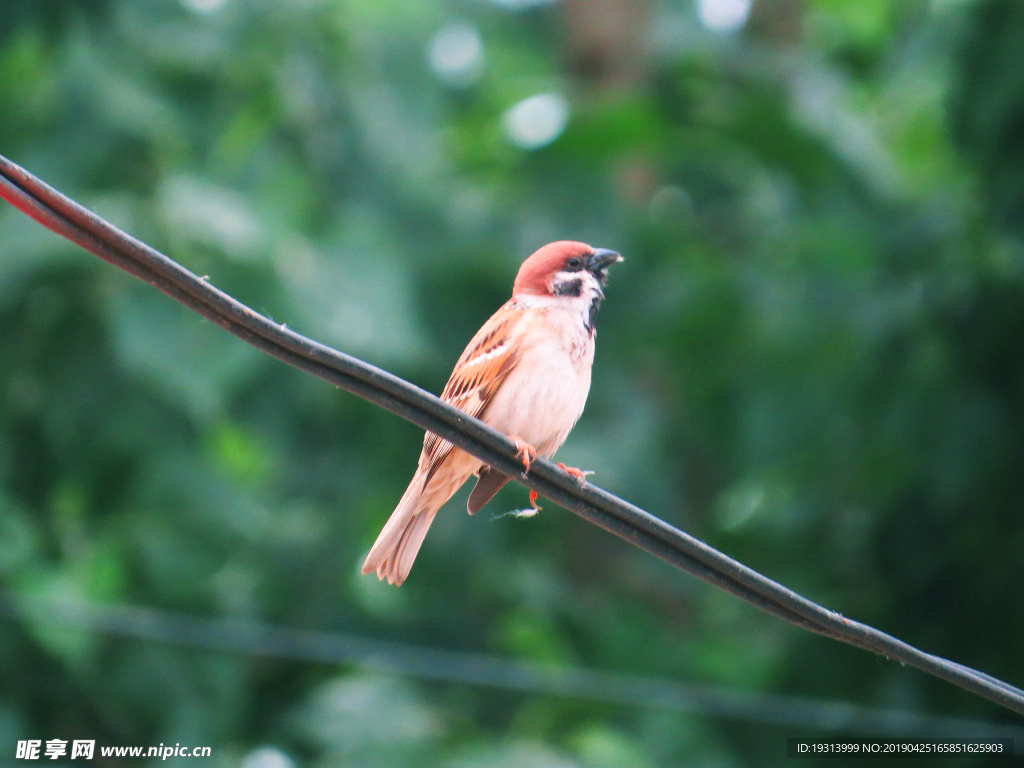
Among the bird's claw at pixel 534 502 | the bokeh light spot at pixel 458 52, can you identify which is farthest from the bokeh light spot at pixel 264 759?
the bokeh light spot at pixel 458 52

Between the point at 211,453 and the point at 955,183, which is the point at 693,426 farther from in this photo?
the point at 211,453

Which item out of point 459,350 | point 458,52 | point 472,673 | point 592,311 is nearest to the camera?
point 592,311

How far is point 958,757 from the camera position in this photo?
7.43 m

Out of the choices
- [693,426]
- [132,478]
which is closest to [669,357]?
[693,426]

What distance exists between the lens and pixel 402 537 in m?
4.20

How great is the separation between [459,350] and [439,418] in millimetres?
6539

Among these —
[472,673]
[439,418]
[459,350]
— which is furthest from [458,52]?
[439,418]

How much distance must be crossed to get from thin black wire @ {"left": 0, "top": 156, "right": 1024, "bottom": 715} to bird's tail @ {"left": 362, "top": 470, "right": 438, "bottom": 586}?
3.73 feet

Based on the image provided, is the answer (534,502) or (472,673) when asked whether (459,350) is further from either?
(534,502)

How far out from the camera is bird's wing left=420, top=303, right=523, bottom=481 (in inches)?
176

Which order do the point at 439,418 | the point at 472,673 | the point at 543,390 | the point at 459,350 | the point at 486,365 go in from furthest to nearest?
the point at 459,350 → the point at 472,673 → the point at 486,365 → the point at 543,390 → the point at 439,418

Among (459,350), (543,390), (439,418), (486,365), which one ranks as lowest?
A: (439,418)

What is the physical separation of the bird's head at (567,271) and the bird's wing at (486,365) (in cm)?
15

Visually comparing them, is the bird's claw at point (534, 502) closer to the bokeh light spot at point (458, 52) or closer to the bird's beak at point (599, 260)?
the bird's beak at point (599, 260)
